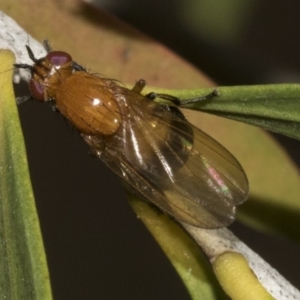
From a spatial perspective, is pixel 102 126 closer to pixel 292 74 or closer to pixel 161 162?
pixel 161 162

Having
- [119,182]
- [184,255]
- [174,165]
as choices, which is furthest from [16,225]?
[119,182]

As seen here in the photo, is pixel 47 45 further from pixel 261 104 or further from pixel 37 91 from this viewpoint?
pixel 261 104

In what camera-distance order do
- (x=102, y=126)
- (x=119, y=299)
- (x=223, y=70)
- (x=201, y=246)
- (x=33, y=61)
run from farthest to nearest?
(x=119, y=299), (x=223, y=70), (x=102, y=126), (x=33, y=61), (x=201, y=246)

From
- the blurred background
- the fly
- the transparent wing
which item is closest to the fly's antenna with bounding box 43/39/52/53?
the fly

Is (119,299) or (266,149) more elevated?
(266,149)

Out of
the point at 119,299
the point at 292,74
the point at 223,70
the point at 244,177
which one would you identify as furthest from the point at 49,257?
the point at 244,177
